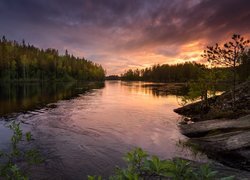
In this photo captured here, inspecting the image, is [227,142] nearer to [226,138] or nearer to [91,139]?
[226,138]

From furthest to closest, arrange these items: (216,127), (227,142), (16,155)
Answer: (216,127) → (227,142) → (16,155)

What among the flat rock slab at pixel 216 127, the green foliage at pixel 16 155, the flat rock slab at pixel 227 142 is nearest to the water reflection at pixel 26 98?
the flat rock slab at pixel 216 127

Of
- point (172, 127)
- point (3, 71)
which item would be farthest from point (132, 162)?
point (3, 71)

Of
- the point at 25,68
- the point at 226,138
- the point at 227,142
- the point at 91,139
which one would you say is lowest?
the point at 91,139

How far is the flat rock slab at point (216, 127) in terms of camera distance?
1752 centimetres

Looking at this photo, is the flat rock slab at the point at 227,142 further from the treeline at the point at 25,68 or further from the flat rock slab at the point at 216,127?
the treeline at the point at 25,68

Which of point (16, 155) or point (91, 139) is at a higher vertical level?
point (16, 155)

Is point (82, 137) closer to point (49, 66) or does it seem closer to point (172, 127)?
point (172, 127)

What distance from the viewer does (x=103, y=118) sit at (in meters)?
29.2

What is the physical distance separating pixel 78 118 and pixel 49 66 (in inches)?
5420

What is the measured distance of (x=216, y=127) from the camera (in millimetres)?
19438

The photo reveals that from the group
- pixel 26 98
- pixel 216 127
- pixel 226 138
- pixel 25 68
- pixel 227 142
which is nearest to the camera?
pixel 227 142

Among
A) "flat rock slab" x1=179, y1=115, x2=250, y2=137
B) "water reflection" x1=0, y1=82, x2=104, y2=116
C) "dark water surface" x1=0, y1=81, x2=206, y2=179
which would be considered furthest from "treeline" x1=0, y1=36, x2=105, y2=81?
"flat rock slab" x1=179, y1=115, x2=250, y2=137

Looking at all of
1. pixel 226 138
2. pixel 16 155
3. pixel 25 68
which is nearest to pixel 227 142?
pixel 226 138
